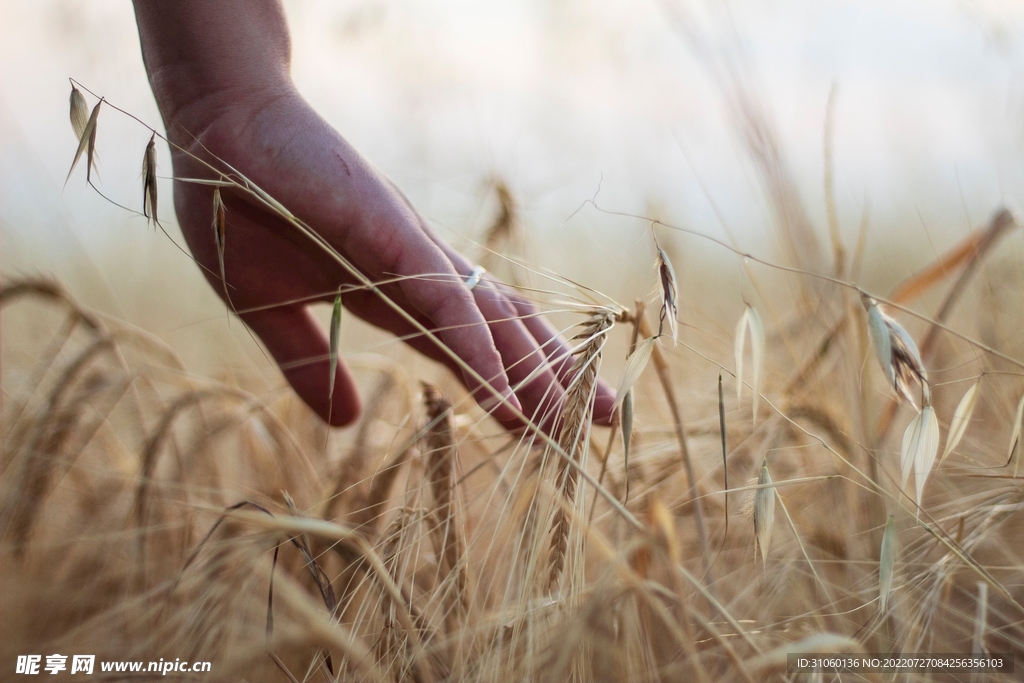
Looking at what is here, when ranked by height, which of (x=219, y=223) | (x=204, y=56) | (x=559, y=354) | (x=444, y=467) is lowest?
(x=444, y=467)

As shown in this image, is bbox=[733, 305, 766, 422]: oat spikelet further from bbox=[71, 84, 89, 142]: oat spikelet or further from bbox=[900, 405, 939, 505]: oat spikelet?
bbox=[71, 84, 89, 142]: oat spikelet

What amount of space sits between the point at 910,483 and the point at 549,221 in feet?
1.75

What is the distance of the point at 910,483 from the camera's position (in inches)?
25.9

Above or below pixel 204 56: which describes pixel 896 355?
below

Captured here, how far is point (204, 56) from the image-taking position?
1.74 feet

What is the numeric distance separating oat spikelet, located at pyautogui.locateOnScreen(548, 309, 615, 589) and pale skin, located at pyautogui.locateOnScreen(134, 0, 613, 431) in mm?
30

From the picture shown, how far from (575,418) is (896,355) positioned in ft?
0.67

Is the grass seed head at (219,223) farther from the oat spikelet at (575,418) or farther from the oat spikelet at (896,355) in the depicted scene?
the oat spikelet at (896,355)

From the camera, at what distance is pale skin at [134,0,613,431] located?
0.48 metres

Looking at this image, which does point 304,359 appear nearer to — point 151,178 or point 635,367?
point 151,178

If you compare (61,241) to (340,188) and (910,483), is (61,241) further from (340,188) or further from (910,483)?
(910,483)

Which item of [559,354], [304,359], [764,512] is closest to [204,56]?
[304,359]

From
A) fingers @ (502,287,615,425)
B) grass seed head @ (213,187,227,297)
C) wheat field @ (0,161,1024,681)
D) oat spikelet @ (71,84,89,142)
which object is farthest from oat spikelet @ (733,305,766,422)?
oat spikelet @ (71,84,89,142)

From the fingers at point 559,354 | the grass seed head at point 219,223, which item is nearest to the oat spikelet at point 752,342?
the fingers at point 559,354
